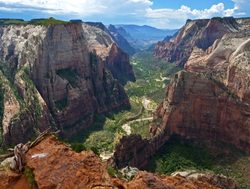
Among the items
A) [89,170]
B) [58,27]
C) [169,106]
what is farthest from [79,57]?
[89,170]

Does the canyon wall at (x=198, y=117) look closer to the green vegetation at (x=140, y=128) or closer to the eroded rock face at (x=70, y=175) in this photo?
the green vegetation at (x=140, y=128)

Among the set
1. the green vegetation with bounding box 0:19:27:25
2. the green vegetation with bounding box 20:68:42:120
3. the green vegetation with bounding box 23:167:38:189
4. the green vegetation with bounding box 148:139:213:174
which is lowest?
the green vegetation with bounding box 148:139:213:174

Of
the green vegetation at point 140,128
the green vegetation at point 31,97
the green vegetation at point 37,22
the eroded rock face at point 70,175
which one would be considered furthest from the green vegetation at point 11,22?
the eroded rock face at point 70,175

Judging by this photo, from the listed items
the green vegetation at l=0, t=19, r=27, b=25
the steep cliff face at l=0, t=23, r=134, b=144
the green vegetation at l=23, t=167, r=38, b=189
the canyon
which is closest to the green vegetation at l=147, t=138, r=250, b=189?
the canyon

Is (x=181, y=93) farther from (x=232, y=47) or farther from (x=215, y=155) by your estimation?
(x=232, y=47)

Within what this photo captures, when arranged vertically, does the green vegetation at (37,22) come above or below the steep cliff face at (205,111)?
above

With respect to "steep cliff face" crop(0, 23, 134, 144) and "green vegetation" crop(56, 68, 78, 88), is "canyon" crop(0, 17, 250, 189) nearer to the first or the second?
"green vegetation" crop(56, 68, 78, 88)
